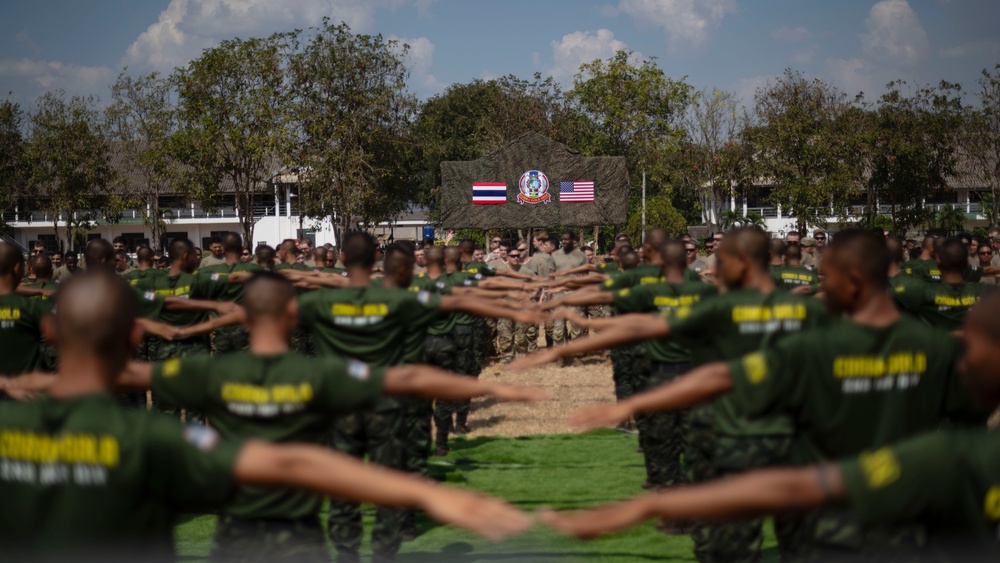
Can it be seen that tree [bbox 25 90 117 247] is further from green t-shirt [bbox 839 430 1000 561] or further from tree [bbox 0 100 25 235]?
green t-shirt [bbox 839 430 1000 561]

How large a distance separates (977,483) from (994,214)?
4701cm

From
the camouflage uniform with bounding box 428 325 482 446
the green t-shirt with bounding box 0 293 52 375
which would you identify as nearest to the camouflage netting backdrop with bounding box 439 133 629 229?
the camouflage uniform with bounding box 428 325 482 446

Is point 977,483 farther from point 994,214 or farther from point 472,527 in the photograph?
point 994,214

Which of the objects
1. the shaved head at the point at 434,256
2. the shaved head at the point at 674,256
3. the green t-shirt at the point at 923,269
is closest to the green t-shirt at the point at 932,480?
the shaved head at the point at 674,256

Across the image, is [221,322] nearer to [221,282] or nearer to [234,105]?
[221,282]

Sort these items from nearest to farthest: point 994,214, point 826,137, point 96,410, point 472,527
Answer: point 472,527 → point 96,410 → point 826,137 → point 994,214

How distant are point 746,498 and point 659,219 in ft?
156

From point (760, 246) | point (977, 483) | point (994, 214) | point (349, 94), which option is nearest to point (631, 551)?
point (760, 246)

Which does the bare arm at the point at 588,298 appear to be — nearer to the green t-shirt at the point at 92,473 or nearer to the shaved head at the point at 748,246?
the shaved head at the point at 748,246

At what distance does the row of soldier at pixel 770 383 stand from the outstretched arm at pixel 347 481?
0.41 m

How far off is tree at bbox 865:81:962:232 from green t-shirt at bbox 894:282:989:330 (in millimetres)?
33016

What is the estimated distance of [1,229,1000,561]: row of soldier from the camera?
10.9 ft

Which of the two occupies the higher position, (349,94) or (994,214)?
(349,94)

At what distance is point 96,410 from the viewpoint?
3346 millimetres
